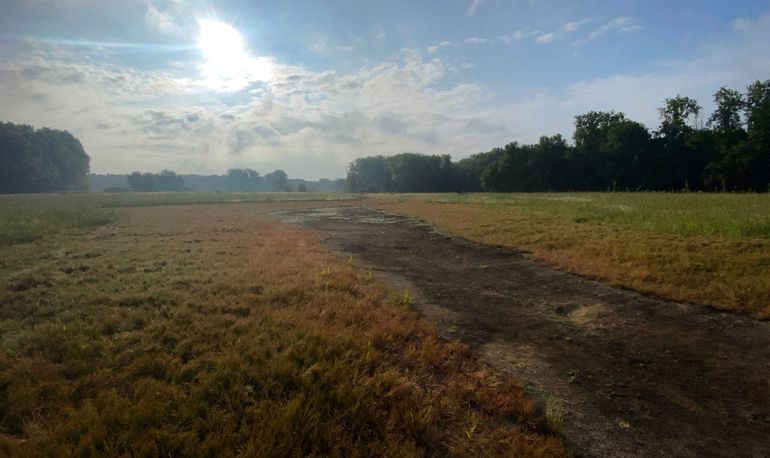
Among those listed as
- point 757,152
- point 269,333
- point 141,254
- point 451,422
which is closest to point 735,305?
point 451,422

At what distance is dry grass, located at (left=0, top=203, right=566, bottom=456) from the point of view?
4191mm

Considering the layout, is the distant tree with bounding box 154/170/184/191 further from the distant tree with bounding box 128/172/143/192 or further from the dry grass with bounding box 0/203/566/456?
the dry grass with bounding box 0/203/566/456

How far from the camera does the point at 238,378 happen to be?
5.21 metres

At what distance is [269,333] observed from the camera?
6.80 m

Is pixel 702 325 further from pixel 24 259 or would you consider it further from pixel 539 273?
pixel 24 259

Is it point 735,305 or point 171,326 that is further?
point 735,305

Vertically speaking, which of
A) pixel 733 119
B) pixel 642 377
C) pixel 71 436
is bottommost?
pixel 642 377

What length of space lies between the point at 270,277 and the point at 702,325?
10695 mm

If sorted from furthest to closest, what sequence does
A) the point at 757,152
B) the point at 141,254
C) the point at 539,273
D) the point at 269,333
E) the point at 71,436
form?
the point at 757,152 < the point at 141,254 < the point at 539,273 < the point at 269,333 < the point at 71,436

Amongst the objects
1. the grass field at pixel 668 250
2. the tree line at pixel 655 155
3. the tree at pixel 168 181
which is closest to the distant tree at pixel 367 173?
the tree line at pixel 655 155

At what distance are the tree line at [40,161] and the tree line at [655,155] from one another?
404ft

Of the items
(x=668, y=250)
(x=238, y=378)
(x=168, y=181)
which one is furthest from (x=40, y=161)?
(x=668, y=250)

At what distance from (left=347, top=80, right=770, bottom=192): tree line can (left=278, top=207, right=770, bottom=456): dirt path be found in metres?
42.5

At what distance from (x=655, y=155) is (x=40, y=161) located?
6103 inches
